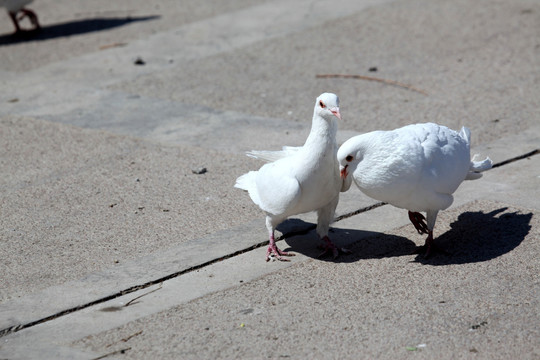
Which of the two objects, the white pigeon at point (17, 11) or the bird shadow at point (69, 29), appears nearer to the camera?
the white pigeon at point (17, 11)

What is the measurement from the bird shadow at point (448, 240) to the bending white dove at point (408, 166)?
11.8 inches

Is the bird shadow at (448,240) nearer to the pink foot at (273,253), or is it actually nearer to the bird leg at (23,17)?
the pink foot at (273,253)

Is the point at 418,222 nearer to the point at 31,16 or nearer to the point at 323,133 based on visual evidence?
the point at 323,133

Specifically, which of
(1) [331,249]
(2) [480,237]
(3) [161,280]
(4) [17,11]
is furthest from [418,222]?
(4) [17,11]

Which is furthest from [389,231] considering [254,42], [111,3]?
[111,3]

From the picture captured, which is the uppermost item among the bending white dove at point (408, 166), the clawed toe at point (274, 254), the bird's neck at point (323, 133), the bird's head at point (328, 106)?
the bird's head at point (328, 106)

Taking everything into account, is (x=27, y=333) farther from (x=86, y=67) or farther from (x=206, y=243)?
(x=86, y=67)

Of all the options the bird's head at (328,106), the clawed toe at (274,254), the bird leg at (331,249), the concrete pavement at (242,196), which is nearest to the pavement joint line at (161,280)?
the concrete pavement at (242,196)

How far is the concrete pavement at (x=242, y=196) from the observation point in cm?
402

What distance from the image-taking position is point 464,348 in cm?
374

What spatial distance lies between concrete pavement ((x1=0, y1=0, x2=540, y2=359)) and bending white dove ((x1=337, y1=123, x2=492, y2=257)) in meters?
0.43

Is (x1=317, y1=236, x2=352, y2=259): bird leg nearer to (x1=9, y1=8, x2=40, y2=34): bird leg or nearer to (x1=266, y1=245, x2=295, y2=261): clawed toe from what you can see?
(x1=266, y1=245, x2=295, y2=261): clawed toe

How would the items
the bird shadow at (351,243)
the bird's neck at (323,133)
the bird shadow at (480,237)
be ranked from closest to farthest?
the bird's neck at (323,133) → the bird shadow at (480,237) → the bird shadow at (351,243)

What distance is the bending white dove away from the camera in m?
4.48
